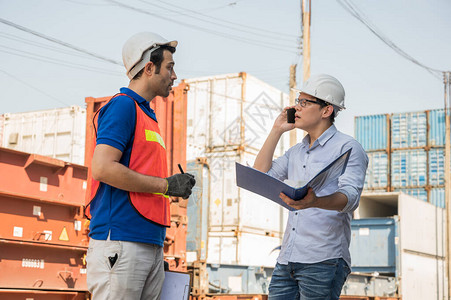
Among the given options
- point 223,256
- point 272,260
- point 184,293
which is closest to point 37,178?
point 184,293

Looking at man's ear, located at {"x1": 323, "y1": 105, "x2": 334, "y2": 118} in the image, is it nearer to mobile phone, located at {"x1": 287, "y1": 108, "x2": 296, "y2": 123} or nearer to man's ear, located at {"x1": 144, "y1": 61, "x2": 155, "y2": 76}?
mobile phone, located at {"x1": 287, "y1": 108, "x2": 296, "y2": 123}

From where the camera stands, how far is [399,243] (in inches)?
598

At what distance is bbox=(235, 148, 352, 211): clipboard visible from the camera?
9.57 feet

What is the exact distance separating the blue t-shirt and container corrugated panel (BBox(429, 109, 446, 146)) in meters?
27.6

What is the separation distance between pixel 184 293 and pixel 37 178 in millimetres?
5737

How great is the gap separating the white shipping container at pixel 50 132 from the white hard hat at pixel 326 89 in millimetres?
14448

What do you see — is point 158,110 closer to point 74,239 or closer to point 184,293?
point 74,239

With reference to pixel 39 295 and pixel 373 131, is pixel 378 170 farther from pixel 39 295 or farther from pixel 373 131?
pixel 39 295

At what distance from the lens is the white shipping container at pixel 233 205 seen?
18.7 m

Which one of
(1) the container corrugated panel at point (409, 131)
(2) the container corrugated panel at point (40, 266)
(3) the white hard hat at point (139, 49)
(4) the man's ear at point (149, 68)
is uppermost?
(1) the container corrugated panel at point (409, 131)

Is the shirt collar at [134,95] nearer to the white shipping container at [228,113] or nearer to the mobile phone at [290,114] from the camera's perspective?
the mobile phone at [290,114]

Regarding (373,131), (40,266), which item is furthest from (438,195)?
(40,266)

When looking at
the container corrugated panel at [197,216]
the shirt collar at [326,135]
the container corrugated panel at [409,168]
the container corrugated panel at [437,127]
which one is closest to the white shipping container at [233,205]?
the container corrugated panel at [197,216]

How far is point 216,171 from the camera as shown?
19.5 meters
